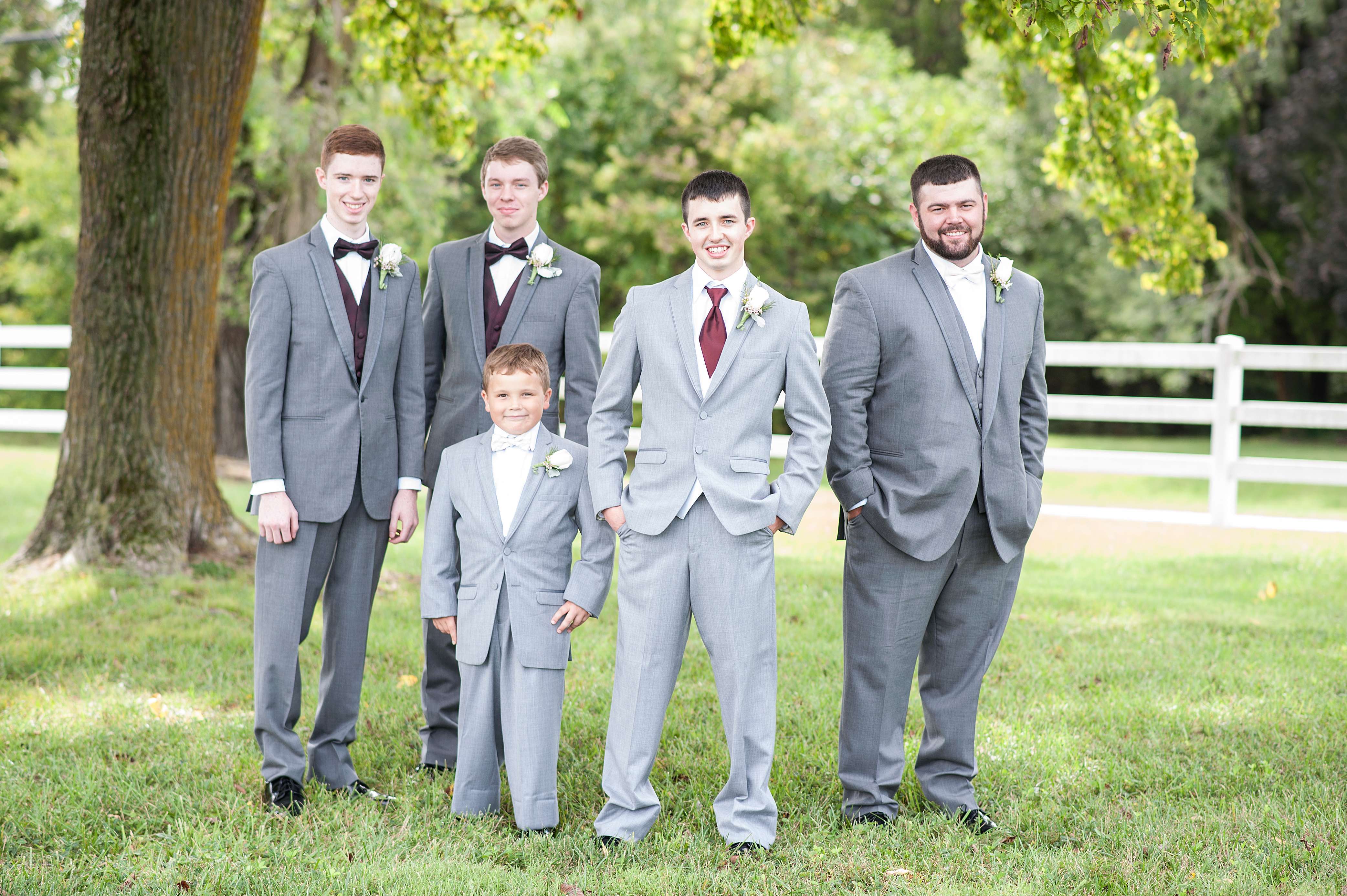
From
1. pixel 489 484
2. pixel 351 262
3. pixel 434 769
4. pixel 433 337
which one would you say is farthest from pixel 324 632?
pixel 351 262

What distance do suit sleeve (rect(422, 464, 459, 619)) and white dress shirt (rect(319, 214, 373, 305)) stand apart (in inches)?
27.4

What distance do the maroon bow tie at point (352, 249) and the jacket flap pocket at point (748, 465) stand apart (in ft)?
4.79

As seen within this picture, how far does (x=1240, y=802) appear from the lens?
392 cm

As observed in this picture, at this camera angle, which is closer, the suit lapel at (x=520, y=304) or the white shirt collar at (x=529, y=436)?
the white shirt collar at (x=529, y=436)

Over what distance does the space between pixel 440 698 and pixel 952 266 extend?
2.47 meters

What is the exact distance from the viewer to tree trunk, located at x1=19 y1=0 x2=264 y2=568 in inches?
255

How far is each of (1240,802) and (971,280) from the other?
81.3 inches

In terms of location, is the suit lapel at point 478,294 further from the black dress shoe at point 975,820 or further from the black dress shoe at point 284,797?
the black dress shoe at point 975,820

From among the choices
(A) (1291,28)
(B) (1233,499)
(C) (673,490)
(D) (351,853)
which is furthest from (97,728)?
(A) (1291,28)

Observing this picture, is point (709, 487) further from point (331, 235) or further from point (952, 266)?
point (331, 235)

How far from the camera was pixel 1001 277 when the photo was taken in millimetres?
3674

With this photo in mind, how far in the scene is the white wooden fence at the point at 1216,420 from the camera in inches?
370

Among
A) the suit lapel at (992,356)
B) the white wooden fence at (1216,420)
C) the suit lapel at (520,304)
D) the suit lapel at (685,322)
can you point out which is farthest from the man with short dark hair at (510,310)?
the white wooden fence at (1216,420)

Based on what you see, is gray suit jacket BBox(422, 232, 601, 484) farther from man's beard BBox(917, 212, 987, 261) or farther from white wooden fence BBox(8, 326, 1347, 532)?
white wooden fence BBox(8, 326, 1347, 532)
